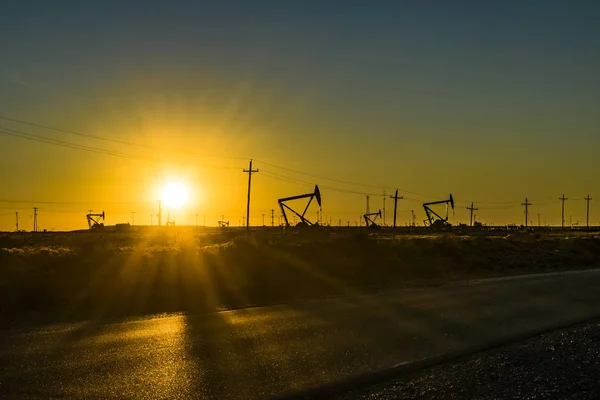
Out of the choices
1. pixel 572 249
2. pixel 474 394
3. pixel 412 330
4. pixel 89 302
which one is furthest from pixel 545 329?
pixel 572 249

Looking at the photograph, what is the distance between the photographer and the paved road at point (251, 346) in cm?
954

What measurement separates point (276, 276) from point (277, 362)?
15.3m

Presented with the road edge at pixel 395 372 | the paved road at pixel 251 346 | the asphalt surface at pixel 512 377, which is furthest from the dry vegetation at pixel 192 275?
the asphalt surface at pixel 512 377

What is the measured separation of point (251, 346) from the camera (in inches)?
486

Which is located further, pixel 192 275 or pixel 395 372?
pixel 192 275

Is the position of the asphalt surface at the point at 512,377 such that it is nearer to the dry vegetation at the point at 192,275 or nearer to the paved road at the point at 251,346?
Answer: the paved road at the point at 251,346

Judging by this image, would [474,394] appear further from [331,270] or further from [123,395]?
[331,270]

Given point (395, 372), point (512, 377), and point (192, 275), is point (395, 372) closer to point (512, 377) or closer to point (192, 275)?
point (512, 377)

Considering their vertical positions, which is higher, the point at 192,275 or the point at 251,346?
the point at 192,275

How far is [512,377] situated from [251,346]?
4.71 m

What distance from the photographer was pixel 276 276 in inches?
1037

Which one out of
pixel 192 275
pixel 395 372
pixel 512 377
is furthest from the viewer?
pixel 192 275

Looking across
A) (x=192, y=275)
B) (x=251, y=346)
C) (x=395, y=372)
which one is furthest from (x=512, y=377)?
(x=192, y=275)

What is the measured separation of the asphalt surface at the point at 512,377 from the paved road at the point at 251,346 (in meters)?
0.86
